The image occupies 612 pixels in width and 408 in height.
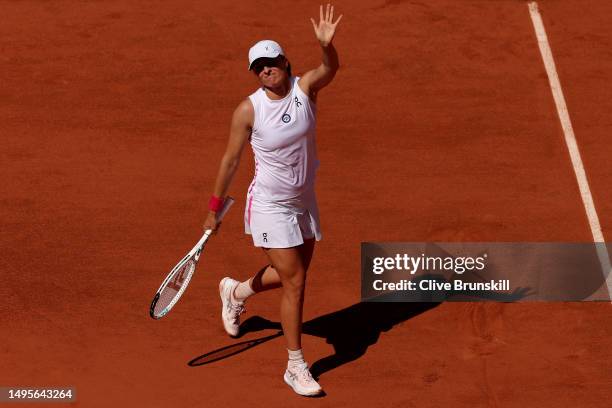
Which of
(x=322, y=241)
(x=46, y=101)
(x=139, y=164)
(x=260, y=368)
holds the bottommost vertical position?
(x=260, y=368)

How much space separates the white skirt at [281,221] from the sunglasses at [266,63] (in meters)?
1.12

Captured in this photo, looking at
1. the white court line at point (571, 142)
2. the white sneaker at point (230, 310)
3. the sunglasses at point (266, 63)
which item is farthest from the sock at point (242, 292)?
the white court line at point (571, 142)

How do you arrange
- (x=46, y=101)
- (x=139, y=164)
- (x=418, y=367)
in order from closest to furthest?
(x=418, y=367)
(x=139, y=164)
(x=46, y=101)

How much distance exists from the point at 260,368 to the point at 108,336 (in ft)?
4.54

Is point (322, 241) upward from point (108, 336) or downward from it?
upward

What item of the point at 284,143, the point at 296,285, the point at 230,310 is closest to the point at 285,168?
the point at 284,143

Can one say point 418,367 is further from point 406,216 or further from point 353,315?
point 406,216

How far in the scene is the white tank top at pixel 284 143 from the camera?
10570 millimetres

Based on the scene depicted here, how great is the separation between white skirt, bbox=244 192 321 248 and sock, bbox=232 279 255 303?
89 centimetres

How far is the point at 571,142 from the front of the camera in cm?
1461

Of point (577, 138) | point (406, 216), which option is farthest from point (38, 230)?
point (577, 138)

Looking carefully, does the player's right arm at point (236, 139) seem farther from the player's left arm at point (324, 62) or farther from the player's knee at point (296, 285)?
the player's knee at point (296, 285)

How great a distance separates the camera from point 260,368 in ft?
37.8

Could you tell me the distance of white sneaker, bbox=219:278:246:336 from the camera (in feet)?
39.1
